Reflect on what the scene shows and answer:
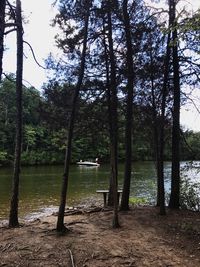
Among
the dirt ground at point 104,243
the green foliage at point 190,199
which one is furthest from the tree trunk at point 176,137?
the dirt ground at point 104,243

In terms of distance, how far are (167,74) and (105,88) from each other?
2.17m

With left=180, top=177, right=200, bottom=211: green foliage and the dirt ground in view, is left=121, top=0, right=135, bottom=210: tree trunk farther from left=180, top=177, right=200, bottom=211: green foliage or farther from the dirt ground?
left=180, top=177, right=200, bottom=211: green foliage

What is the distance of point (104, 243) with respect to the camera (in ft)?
28.2

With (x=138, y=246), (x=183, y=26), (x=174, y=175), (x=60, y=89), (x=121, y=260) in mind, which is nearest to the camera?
(x=183, y=26)

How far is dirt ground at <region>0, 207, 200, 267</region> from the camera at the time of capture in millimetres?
7734

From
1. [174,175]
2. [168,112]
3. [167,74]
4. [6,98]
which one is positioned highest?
[6,98]

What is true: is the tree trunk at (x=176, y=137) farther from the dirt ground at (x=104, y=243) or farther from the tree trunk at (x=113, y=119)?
the tree trunk at (x=113, y=119)

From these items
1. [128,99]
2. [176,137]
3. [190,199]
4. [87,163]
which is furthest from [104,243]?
[87,163]

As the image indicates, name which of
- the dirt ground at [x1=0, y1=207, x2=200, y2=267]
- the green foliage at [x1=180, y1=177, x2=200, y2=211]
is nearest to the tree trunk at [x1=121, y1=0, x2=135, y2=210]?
the dirt ground at [x1=0, y1=207, x2=200, y2=267]

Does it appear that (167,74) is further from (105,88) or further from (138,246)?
(138,246)

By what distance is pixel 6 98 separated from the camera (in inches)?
2165

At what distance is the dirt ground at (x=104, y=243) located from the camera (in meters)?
7.73

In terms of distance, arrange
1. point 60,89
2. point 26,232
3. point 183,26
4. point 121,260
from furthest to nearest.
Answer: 1. point 60,89
2. point 26,232
3. point 121,260
4. point 183,26

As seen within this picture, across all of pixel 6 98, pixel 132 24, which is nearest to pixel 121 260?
pixel 132 24
